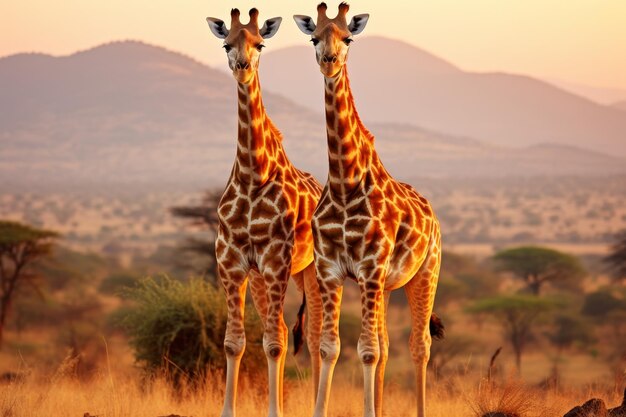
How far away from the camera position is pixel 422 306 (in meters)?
11.2

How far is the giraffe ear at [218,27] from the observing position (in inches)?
393

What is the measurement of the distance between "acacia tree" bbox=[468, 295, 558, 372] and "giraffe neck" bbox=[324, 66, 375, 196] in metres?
24.1

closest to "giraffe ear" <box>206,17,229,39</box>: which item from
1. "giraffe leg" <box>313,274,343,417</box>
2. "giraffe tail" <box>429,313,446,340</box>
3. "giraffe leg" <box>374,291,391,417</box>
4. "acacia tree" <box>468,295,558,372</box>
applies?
"giraffe leg" <box>313,274,343,417</box>

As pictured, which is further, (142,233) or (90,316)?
(142,233)

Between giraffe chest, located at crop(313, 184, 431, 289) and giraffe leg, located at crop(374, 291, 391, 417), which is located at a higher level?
giraffe chest, located at crop(313, 184, 431, 289)

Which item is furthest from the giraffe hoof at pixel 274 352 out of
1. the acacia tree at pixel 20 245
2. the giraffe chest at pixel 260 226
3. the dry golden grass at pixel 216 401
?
the acacia tree at pixel 20 245

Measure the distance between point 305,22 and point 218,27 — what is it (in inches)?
34.2

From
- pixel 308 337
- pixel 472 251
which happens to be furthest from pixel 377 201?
pixel 472 251

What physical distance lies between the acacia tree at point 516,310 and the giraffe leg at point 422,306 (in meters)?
22.4

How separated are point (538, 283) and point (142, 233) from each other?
54552 mm

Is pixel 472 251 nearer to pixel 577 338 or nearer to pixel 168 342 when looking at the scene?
pixel 577 338

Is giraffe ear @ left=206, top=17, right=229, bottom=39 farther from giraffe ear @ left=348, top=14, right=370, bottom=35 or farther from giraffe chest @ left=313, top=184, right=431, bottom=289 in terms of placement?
giraffe chest @ left=313, top=184, right=431, bottom=289

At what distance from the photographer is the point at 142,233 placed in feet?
296

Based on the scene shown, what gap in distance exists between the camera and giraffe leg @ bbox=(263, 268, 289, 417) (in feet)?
32.7
